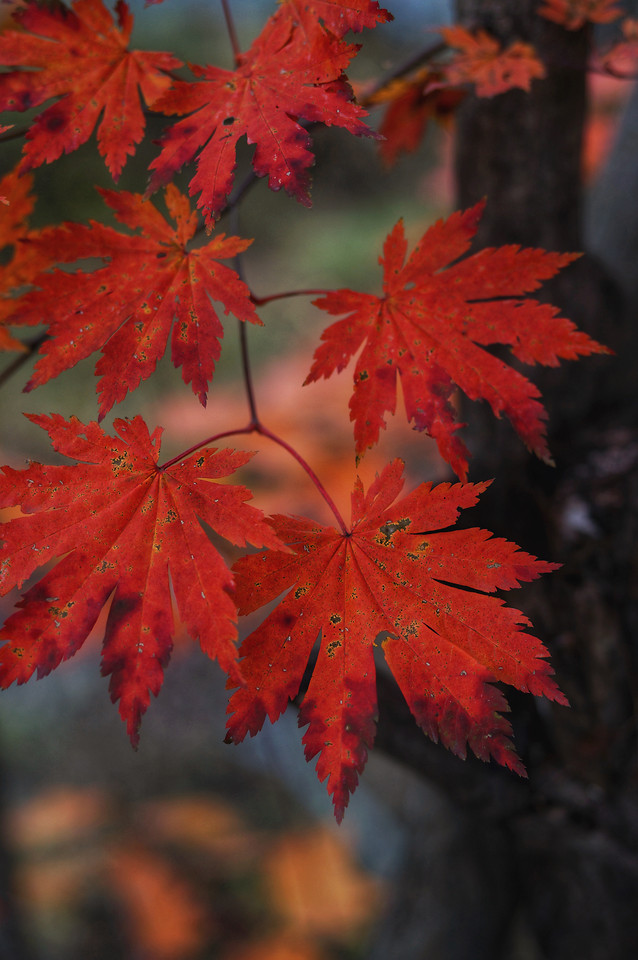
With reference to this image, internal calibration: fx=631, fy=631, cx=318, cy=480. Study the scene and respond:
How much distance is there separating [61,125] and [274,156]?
0.24m

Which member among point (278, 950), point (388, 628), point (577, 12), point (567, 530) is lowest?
point (278, 950)

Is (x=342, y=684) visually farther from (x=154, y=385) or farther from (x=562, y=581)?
(x=154, y=385)

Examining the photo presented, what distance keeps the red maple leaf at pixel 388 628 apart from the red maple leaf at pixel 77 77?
1.35ft

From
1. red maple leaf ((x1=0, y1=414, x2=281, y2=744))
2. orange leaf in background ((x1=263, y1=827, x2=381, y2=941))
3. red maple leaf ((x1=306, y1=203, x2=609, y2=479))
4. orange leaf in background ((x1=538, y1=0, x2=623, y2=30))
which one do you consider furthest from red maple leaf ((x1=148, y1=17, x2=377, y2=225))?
orange leaf in background ((x1=263, y1=827, x2=381, y2=941))

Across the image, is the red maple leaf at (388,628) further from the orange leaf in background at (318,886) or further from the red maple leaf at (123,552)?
the orange leaf in background at (318,886)

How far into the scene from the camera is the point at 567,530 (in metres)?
1.02

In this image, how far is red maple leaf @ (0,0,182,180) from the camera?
0.61 m

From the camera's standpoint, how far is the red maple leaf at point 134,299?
56cm

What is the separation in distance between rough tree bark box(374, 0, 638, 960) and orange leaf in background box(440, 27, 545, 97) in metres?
0.12

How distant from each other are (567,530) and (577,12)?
77cm

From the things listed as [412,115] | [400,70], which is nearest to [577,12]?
[400,70]

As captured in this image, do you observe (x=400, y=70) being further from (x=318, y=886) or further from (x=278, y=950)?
(x=278, y=950)

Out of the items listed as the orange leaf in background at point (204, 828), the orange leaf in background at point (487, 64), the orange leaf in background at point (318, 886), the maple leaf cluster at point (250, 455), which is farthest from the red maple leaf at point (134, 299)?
the orange leaf in background at point (204, 828)

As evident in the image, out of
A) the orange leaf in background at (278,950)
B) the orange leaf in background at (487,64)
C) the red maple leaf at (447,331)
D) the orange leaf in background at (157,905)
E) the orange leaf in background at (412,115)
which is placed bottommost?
the orange leaf in background at (278,950)
